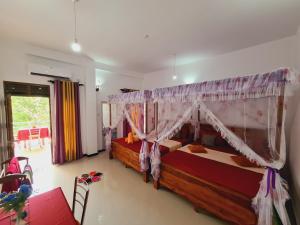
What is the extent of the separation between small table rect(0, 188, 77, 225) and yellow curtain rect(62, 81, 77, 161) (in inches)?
105

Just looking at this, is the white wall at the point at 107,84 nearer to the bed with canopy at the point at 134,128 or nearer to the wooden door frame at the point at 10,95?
the bed with canopy at the point at 134,128

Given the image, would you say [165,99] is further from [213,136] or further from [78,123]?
[78,123]

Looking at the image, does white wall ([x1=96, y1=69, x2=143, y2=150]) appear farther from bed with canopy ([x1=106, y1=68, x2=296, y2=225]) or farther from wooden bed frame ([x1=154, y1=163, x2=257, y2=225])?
wooden bed frame ([x1=154, y1=163, x2=257, y2=225])

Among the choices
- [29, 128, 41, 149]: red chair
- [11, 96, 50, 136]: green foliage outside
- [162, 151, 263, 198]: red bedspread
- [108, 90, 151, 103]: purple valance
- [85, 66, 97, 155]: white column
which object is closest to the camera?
[162, 151, 263, 198]: red bedspread

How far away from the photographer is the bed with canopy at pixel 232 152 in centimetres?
155

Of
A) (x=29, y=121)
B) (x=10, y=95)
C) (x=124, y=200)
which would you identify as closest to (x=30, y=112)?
(x=29, y=121)

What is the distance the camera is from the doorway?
3.13 m

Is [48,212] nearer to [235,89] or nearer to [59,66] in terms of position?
[235,89]

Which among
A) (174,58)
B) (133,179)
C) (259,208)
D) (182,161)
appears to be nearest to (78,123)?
(133,179)

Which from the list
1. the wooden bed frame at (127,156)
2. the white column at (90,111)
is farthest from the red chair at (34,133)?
the wooden bed frame at (127,156)

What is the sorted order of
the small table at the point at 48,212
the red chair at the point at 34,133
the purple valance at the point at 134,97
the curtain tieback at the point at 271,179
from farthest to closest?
the red chair at the point at 34,133, the purple valance at the point at 134,97, the curtain tieback at the point at 271,179, the small table at the point at 48,212

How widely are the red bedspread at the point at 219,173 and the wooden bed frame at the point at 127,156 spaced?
719 mm

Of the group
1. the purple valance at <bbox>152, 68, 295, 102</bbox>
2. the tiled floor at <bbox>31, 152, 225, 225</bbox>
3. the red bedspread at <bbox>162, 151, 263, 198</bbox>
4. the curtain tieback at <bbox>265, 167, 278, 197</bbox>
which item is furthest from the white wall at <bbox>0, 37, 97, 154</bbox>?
the curtain tieback at <bbox>265, 167, 278, 197</bbox>

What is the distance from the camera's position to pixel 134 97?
3264mm
